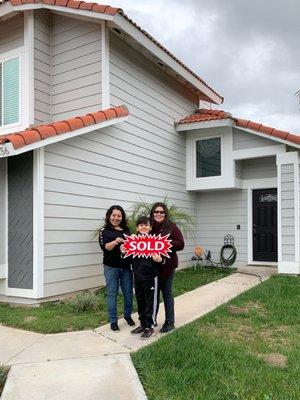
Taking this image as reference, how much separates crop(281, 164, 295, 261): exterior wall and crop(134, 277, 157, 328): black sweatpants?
219 inches

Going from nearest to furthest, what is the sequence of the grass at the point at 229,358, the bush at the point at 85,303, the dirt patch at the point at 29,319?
the grass at the point at 229,358 → the dirt patch at the point at 29,319 → the bush at the point at 85,303

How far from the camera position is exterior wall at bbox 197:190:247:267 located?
11.9 m

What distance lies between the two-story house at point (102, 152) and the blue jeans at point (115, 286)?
75.3 inches

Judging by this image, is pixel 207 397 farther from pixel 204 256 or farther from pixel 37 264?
pixel 204 256

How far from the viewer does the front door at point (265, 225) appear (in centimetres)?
1153

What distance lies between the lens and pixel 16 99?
9.30 meters

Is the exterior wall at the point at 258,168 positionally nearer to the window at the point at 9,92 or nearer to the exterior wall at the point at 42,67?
the exterior wall at the point at 42,67

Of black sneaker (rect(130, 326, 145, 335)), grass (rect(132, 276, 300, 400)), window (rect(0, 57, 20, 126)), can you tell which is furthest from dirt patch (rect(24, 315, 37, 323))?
window (rect(0, 57, 20, 126))

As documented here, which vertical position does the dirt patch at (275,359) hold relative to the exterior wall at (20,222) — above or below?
below

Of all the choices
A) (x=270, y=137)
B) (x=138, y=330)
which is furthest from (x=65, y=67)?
(x=138, y=330)

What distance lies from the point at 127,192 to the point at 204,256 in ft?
12.9

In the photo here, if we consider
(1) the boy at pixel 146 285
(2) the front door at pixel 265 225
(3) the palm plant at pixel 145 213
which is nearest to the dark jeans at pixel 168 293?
(1) the boy at pixel 146 285

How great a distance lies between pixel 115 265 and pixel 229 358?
6.45 feet

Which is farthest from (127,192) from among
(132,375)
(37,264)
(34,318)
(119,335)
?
(132,375)
